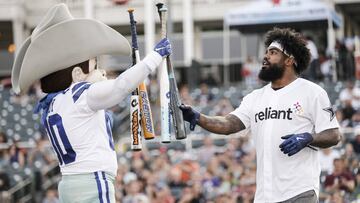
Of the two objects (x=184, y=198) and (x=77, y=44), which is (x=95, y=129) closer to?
(x=77, y=44)

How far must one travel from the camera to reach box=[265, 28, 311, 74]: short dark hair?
20.7ft

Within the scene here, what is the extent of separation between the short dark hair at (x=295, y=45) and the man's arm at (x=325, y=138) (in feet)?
1.94

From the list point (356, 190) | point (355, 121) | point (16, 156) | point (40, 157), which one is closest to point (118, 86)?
point (356, 190)

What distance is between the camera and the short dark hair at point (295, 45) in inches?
249

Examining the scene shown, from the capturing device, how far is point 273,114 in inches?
243

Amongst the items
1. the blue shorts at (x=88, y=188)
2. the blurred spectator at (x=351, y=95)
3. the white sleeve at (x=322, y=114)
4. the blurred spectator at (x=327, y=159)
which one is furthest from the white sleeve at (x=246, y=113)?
the blurred spectator at (x=351, y=95)

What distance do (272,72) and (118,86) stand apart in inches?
51.3

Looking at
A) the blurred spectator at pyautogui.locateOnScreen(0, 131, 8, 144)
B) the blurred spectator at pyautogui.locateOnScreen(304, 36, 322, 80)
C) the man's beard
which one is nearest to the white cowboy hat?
the man's beard

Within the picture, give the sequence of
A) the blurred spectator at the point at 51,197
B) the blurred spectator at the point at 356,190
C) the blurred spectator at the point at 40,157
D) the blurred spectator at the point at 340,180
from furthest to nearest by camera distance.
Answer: the blurred spectator at the point at 40,157 < the blurred spectator at the point at 51,197 < the blurred spectator at the point at 340,180 < the blurred spectator at the point at 356,190

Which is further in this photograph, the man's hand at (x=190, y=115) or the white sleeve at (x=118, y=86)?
the man's hand at (x=190, y=115)

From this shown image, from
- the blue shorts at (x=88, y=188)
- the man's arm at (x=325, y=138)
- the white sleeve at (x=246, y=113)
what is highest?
the white sleeve at (x=246, y=113)

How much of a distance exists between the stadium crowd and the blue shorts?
5.20 m

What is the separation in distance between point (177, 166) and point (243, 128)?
23.8ft

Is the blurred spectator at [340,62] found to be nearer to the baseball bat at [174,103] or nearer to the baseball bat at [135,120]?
the baseball bat at [174,103]
